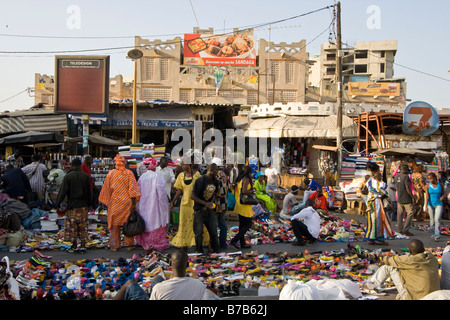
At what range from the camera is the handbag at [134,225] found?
312 inches

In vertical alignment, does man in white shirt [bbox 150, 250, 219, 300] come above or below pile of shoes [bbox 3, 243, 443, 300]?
above

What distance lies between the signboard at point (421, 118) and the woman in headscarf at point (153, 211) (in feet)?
40.6

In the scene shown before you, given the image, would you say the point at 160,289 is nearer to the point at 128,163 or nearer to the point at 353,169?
the point at 128,163

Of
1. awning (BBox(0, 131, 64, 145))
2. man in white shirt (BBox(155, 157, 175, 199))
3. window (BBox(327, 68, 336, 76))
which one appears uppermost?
window (BBox(327, 68, 336, 76))

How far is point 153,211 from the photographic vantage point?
8203 mm

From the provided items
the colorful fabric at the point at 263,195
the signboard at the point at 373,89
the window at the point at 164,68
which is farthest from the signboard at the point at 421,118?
the window at the point at 164,68

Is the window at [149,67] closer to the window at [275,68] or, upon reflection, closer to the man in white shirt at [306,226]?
the window at [275,68]

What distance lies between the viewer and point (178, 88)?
3659cm

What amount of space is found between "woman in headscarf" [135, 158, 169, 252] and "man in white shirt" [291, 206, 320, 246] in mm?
2615

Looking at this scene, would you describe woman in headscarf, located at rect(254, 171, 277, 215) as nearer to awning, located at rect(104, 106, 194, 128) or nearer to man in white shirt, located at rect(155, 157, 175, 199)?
man in white shirt, located at rect(155, 157, 175, 199)

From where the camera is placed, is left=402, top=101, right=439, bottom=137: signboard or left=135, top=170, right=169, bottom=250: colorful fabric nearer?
left=135, top=170, right=169, bottom=250: colorful fabric

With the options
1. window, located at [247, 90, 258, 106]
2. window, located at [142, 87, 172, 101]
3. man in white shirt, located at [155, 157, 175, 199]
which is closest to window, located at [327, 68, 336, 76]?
window, located at [247, 90, 258, 106]

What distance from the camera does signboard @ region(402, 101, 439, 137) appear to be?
1719cm
